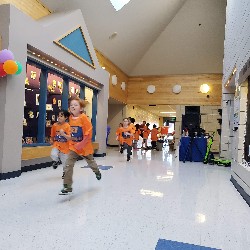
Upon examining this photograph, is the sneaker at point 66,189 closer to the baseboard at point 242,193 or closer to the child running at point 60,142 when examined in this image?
the child running at point 60,142

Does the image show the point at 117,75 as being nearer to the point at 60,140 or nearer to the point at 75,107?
the point at 60,140

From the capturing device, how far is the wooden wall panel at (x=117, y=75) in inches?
444

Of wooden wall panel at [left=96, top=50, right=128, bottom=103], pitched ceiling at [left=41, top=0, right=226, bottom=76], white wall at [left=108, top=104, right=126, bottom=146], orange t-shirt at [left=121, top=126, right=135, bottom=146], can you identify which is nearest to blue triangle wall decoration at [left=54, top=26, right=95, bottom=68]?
pitched ceiling at [left=41, top=0, right=226, bottom=76]

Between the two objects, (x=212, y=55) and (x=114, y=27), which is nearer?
(x=114, y=27)

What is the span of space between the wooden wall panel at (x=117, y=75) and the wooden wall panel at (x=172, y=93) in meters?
0.81

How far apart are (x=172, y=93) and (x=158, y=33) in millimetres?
3683

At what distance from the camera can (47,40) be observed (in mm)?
5793

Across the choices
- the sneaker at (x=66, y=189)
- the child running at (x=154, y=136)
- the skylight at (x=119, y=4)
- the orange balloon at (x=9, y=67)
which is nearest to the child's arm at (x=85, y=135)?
the sneaker at (x=66, y=189)

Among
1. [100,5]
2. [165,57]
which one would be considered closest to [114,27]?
[100,5]

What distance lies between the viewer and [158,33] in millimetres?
12828

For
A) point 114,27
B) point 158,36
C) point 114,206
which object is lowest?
point 114,206

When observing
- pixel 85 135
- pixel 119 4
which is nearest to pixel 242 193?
pixel 85 135

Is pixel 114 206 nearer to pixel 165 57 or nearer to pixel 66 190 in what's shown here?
pixel 66 190

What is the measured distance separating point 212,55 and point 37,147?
36.5 ft
